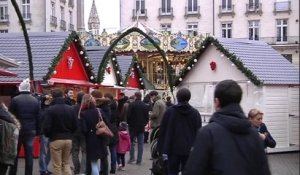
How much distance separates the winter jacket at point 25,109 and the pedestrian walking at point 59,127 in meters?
0.88

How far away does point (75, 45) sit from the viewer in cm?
1891

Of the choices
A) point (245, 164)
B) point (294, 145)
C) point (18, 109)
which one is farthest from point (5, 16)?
point (245, 164)

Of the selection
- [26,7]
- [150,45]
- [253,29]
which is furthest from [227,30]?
[150,45]

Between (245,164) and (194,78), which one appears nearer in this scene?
(245,164)

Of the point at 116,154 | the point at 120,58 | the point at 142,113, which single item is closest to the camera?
the point at 116,154

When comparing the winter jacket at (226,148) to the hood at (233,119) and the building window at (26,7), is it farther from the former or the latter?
the building window at (26,7)

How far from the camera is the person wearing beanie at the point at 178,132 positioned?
897cm

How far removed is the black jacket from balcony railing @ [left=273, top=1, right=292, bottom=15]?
5302 cm

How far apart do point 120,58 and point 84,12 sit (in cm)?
4591

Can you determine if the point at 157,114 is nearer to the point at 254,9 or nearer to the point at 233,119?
the point at 233,119

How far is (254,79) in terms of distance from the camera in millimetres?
16234

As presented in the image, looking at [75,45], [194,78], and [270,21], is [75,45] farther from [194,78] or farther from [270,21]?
[270,21]

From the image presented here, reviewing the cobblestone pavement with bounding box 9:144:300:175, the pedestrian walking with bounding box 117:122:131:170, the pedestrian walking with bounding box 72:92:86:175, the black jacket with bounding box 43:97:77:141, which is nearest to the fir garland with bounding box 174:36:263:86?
the cobblestone pavement with bounding box 9:144:300:175

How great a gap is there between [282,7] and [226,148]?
57969mm
